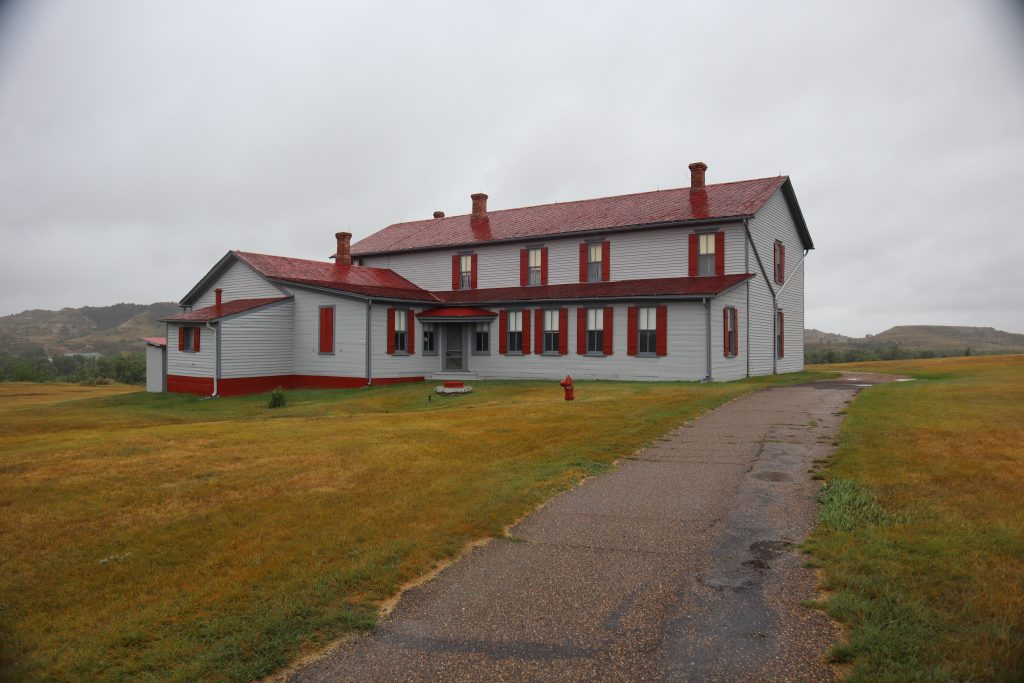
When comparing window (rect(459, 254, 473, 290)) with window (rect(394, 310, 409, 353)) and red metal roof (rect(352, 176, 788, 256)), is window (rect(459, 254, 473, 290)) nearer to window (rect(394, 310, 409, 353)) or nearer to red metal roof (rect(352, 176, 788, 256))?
red metal roof (rect(352, 176, 788, 256))

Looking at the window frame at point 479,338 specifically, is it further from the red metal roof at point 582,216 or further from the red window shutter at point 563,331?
the red metal roof at point 582,216

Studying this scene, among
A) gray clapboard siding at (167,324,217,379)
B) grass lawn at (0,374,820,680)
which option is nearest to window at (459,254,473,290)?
gray clapboard siding at (167,324,217,379)

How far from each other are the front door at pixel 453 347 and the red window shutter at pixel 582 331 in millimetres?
6699

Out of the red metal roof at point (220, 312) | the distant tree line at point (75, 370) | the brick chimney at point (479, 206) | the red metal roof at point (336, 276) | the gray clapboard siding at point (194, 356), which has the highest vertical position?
the brick chimney at point (479, 206)

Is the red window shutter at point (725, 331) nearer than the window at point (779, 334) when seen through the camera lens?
Yes

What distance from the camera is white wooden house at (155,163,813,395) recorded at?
2702 cm

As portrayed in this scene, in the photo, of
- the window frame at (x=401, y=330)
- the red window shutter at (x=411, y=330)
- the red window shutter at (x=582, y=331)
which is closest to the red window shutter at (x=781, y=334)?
the red window shutter at (x=582, y=331)

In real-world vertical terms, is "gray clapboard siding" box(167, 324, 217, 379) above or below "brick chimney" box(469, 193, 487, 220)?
below

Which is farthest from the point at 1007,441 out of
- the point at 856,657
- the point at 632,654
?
the point at 632,654

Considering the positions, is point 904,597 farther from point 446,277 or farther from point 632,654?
point 446,277

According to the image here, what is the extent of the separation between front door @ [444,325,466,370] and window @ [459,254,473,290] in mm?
3174

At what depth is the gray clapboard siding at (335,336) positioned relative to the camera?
2878cm

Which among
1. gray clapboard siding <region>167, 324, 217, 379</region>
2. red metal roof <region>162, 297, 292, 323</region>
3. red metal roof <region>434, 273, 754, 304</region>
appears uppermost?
red metal roof <region>434, 273, 754, 304</region>

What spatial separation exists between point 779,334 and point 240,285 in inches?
1064
